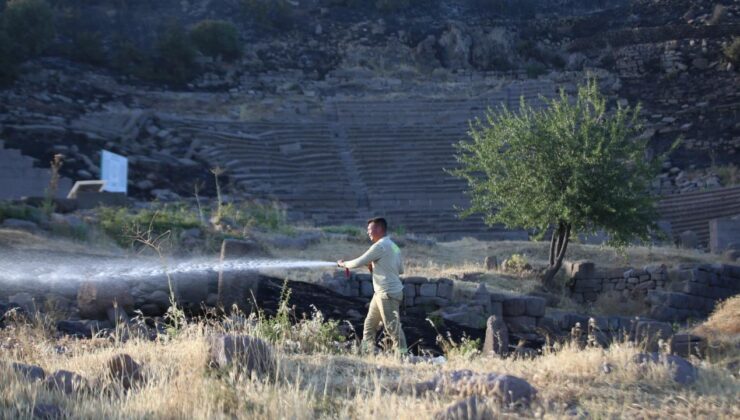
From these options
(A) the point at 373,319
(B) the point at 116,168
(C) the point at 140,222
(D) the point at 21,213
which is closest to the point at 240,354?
(A) the point at 373,319

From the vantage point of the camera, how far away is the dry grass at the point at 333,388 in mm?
5840

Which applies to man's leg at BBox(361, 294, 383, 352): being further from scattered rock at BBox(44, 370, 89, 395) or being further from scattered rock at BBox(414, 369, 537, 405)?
scattered rock at BBox(44, 370, 89, 395)

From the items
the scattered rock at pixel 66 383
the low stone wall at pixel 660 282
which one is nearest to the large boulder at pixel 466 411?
the scattered rock at pixel 66 383

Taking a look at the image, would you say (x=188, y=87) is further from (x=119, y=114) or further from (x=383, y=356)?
(x=383, y=356)

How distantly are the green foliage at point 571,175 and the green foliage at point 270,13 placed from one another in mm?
34803

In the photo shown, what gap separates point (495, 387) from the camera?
20.1ft

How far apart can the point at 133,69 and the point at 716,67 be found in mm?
25296

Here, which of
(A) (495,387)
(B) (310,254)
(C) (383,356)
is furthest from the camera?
(B) (310,254)

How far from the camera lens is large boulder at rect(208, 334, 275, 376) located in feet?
21.9

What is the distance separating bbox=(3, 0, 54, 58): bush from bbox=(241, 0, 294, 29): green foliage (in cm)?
1130

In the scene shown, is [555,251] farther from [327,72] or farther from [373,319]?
[327,72]

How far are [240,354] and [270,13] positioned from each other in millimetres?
49479

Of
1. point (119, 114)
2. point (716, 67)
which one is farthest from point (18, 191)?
point (716, 67)

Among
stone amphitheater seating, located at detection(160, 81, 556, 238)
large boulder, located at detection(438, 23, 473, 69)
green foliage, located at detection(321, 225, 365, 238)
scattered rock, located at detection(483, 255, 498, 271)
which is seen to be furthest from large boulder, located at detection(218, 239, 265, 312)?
large boulder, located at detection(438, 23, 473, 69)
